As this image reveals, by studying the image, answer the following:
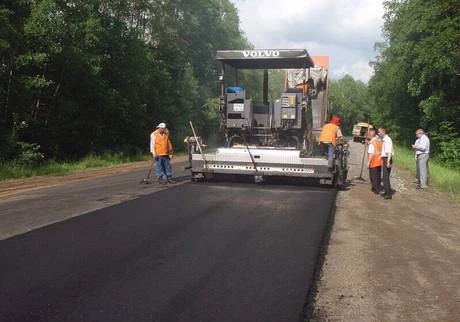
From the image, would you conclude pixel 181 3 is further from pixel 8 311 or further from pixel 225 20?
pixel 8 311

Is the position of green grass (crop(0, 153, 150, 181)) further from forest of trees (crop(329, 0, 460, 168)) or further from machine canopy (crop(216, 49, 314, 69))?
forest of trees (crop(329, 0, 460, 168))

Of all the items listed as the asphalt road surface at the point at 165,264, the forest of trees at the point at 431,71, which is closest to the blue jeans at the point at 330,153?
the asphalt road surface at the point at 165,264

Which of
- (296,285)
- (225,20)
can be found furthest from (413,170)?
(225,20)

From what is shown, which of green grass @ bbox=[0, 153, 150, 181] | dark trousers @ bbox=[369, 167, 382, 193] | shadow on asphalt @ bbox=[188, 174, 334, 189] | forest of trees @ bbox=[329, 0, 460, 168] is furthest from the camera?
forest of trees @ bbox=[329, 0, 460, 168]

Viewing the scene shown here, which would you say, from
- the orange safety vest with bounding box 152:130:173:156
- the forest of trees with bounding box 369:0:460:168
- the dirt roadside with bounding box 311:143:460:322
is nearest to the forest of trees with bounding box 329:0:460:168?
the forest of trees with bounding box 369:0:460:168

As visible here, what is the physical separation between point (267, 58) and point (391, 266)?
8.48 meters

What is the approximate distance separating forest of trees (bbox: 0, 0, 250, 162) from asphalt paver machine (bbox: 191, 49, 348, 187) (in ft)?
25.9

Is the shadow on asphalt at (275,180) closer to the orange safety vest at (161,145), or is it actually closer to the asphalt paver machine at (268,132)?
the asphalt paver machine at (268,132)

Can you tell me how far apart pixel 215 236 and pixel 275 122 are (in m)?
6.64

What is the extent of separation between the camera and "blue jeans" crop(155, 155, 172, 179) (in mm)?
14281

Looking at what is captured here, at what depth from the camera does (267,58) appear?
13875 mm

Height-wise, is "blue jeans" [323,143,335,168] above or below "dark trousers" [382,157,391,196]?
above

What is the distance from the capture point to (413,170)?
2183cm

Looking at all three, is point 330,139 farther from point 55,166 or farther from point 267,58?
point 55,166
